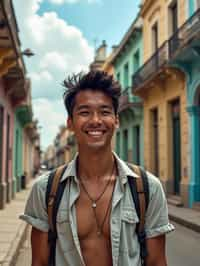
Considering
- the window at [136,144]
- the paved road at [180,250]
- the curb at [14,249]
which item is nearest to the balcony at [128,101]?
the window at [136,144]

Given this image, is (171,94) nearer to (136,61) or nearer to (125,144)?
(136,61)

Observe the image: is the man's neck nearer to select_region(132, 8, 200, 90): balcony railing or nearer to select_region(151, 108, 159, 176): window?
select_region(132, 8, 200, 90): balcony railing

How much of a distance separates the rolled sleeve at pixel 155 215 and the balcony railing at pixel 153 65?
12.9 m

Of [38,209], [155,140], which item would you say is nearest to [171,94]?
[155,140]

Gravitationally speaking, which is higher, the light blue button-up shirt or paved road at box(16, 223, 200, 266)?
the light blue button-up shirt

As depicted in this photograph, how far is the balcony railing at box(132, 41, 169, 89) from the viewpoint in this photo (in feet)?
50.3

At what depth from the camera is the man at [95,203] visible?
1.93 m

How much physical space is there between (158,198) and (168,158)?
1440cm

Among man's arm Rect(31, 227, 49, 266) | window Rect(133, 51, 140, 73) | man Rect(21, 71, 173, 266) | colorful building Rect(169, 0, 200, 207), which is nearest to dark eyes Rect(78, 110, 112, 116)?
man Rect(21, 71, 173, 266)

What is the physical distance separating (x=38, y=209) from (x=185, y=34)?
12390mm

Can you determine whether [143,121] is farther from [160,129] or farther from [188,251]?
[188,251]

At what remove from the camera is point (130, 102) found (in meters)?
20.9

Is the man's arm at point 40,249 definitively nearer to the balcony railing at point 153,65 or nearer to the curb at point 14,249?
the curb at point 14,249

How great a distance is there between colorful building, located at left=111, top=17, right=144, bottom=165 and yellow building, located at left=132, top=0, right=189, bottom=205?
1.14 meters
